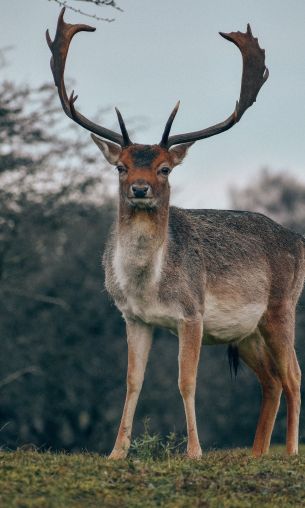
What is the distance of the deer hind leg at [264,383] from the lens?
13023 mm

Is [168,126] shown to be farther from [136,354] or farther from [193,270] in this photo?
[136,354]

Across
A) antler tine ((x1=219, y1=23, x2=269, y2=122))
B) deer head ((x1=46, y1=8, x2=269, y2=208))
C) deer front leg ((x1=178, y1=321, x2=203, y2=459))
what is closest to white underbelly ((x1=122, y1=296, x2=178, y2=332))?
deer front leg ((x1=178, y1=321, x2=203, y2=459))

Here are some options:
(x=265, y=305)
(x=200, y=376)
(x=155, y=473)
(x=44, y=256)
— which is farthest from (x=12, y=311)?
(x=155, y=473)

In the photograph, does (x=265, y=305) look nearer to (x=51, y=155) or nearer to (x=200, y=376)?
(x=51, y=155)

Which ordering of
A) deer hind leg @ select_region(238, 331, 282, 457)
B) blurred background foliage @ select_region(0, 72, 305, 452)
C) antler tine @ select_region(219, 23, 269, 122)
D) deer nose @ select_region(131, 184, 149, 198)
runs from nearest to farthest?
deer nose @ select_region(131, 184, 149, 198) → antler tine @ select_region(219, 23, 269, 122) → deer hind leg @ select_region(238, 331, 282, 457) → blurred background foliage @ select_region(0, 72, 305, 452)

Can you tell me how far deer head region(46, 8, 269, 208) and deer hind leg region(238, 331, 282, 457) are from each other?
261cm

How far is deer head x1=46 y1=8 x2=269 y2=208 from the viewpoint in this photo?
11383 mm

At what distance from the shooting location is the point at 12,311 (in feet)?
109

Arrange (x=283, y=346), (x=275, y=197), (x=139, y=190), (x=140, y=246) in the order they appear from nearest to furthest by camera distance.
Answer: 1. (x=139, y=190)
2. (x=140, y=246)
3. (x=283, y=346)
4. (x=275, y=197)

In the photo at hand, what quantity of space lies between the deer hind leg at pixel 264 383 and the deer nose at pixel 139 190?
9.70 ft

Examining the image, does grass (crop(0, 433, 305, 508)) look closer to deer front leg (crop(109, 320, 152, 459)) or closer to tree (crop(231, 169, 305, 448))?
deer front leg (crop(109, 320, 152, 459))

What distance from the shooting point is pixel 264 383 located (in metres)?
13.4

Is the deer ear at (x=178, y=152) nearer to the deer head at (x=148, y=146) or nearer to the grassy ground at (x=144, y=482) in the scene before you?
the deer head at (x=148, y=146)

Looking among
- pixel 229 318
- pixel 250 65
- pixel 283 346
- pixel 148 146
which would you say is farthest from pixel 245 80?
pixel 283 346
